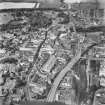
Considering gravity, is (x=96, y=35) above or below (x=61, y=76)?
above

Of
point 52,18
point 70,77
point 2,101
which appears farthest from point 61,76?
→ point 52,18

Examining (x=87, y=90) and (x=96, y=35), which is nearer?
(x=87, y=90)

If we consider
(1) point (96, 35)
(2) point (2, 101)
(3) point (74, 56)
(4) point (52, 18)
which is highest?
(4) point (52, 18)

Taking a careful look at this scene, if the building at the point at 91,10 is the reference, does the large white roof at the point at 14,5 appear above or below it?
above

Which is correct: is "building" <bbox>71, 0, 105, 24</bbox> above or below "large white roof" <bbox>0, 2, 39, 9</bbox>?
below

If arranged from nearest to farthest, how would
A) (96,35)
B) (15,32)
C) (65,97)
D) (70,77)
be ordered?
1. (65,97)
2. (70,77)
3. (96,35)
4. (15,32)

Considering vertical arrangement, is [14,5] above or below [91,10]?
above

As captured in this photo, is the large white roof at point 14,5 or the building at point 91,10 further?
the large white roof at point 14,5

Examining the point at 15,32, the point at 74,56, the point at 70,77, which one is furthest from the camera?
the point at 15,32

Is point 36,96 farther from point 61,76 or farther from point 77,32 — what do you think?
point 77,32

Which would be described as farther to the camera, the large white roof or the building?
the large white roof

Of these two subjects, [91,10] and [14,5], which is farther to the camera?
[14,5]
